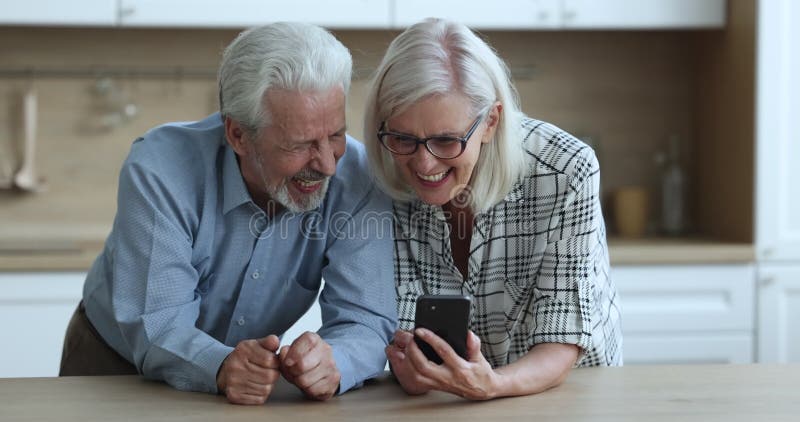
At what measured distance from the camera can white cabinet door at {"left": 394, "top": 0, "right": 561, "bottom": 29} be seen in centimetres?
316

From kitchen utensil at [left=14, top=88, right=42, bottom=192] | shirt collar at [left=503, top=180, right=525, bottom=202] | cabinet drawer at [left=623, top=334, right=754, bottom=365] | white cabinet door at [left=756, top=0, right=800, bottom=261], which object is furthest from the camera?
kitchen utensil at [left=14, top=88, right=42, bottom=192]

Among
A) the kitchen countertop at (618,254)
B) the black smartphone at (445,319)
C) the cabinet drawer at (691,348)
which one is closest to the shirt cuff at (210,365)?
the black smartphone at (445,319)

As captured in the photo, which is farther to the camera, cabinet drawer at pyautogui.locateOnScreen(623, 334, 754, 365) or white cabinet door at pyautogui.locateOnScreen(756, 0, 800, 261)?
cabinet drawer at pyautogui.locateOnScreen(623, 334, 754, 365)

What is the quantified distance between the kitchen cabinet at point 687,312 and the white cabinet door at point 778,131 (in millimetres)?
130

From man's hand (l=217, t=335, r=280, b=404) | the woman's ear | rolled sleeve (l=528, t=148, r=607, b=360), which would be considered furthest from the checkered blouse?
man's hand (l=217, t=335, r=280, b=404)

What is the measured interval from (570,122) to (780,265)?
2.95 ft

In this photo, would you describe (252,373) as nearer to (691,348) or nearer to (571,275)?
(571,275)

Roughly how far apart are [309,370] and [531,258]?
1.45 feet

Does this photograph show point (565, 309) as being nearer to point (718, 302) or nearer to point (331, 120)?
point (331, 120)

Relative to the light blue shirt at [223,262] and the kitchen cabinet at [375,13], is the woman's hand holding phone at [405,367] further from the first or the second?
the kitchen cabinet at [375,13]

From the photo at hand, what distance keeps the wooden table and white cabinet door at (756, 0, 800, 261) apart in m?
1.58

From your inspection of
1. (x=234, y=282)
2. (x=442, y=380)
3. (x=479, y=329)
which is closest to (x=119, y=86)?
(x=234, y=282)

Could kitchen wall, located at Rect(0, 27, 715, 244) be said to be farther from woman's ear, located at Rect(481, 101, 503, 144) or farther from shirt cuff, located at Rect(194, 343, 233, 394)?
shirt cuff, located at Rect(194, 343, 233, 394)

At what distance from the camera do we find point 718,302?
312 centimetres
